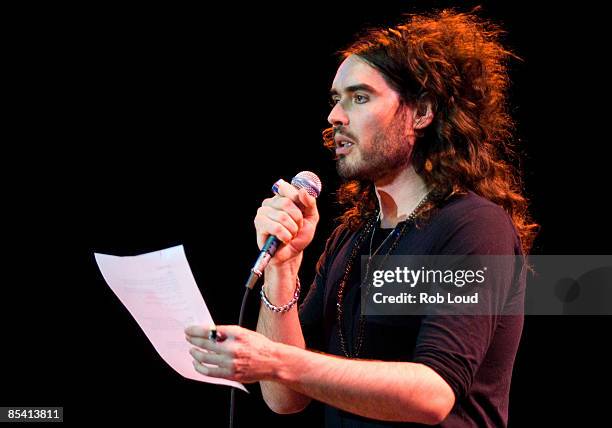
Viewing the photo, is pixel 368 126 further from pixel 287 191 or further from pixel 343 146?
pixel 287 191

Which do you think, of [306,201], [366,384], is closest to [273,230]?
[306,201]

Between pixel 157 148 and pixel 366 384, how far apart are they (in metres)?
1.76

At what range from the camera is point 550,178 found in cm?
226

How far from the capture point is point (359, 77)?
167 centimetres

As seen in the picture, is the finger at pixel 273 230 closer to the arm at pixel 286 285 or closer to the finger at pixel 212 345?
the arm at pixel 286 285

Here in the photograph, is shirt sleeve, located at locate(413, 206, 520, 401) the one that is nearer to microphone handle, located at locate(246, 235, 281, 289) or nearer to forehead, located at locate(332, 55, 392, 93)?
microphone handle, located at locate(246, 235, 281, 289)

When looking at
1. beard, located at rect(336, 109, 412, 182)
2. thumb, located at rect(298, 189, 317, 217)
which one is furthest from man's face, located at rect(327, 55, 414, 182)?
thumb, located at rect(298, 189, 317, 217)

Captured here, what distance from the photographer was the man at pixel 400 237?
3.63ft

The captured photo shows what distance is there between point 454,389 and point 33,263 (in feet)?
6.25

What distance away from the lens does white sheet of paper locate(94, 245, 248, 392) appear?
118cm

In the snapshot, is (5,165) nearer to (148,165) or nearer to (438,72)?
(148,165)

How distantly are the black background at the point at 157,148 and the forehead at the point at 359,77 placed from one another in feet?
2.67

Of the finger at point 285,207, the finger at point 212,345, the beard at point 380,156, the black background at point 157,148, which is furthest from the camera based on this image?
the black background at point 157,148

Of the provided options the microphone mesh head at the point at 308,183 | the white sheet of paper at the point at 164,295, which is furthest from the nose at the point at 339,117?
the white sheet of paper at the point at 164,295
